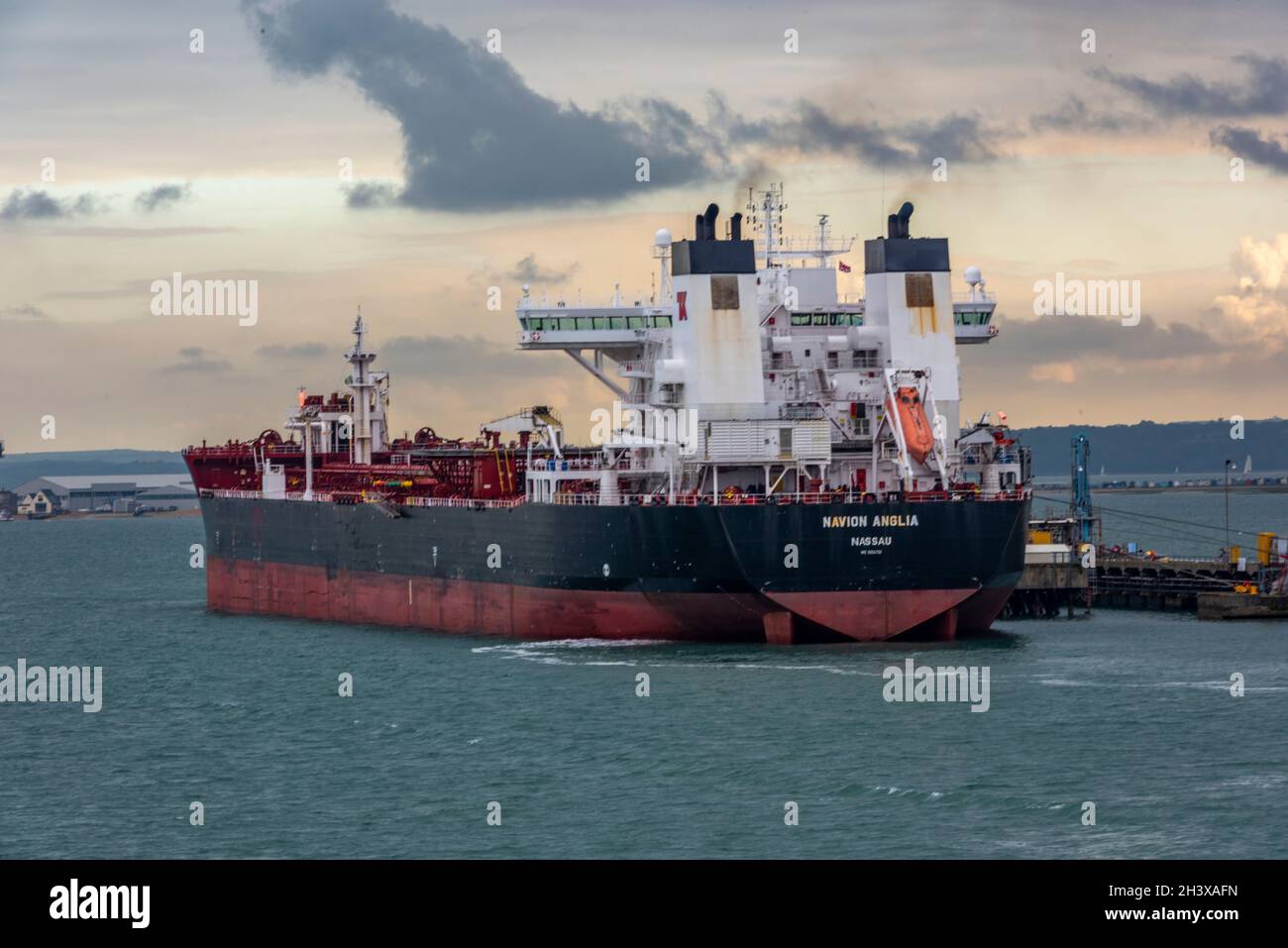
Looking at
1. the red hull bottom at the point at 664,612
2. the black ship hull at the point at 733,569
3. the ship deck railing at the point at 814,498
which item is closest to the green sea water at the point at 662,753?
the red hull bottom at the point at 664,612

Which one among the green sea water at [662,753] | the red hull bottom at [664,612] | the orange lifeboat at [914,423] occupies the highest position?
the orange lifeboat at [914,423]

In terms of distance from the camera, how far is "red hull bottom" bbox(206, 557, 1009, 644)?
50344 mm

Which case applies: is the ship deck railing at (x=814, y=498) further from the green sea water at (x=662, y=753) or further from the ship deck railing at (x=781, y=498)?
the green sea water at (x=662, y=753)

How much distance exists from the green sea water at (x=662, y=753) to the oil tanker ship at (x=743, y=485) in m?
1.19

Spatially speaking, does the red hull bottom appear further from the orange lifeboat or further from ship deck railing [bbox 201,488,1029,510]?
the orange lifeboat

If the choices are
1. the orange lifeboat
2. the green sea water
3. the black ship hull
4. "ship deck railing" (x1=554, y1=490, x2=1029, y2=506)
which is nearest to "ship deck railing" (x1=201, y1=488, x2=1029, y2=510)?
"ship deck railing" (x1=554, y1=490, x2=1029, y2=506)

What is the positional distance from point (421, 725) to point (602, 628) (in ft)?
35.4

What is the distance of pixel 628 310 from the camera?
190ft

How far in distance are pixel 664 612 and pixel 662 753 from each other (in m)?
12.9

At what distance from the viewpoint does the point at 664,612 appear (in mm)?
51844

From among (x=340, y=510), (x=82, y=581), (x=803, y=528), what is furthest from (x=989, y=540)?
(x=82, y=581)

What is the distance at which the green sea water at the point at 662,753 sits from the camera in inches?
1289

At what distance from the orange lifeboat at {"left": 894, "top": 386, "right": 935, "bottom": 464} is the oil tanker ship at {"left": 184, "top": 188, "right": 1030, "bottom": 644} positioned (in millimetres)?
48

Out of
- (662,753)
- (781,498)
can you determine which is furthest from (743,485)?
(662,753)
